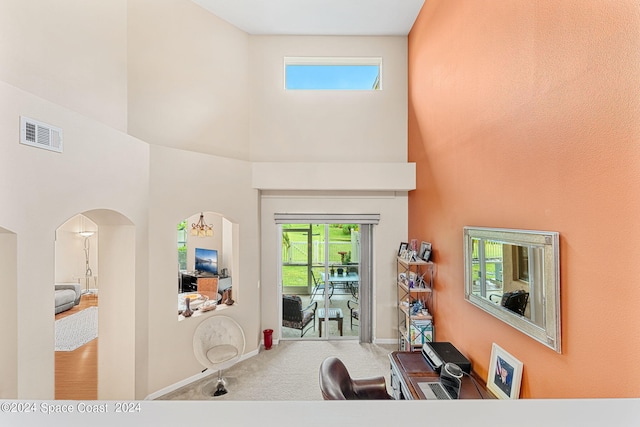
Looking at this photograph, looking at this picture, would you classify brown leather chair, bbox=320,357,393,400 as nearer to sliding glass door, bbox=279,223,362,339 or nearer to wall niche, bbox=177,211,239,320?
sliding glass door, bbox=279,223,362,339

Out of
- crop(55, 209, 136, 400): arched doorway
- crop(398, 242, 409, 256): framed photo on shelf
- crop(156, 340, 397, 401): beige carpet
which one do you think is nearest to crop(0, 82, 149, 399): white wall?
crop(55, 209, 136, 400): arched doorway

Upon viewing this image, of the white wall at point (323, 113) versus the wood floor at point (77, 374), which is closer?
the wood floor at point (77, 374)

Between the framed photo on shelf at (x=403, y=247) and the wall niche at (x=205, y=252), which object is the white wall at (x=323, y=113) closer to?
the framed photo on shelf at (x=403, y=247)

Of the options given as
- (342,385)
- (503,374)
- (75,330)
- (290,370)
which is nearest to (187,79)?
(342,385)

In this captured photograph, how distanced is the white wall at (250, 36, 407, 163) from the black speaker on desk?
2.96 m

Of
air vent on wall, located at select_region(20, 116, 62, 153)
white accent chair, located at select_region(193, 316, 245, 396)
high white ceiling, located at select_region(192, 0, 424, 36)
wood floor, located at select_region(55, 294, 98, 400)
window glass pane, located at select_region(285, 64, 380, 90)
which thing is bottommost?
wood floor, located at select_region(55, 294, 98, 400)

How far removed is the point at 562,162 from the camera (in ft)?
4.85

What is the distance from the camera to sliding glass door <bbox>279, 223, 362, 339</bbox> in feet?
14.5

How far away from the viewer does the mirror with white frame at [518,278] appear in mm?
1507

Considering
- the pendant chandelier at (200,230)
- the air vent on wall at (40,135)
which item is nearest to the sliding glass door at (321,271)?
the pendant chandelier at (200,230)

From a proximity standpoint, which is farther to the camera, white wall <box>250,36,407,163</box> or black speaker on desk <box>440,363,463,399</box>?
white wall <box>250,36,407,163</box>

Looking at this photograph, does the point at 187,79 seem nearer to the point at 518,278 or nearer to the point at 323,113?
the point at 323,113

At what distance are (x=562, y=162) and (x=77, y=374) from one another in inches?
211

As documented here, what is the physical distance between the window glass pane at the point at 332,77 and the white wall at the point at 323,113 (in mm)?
134
